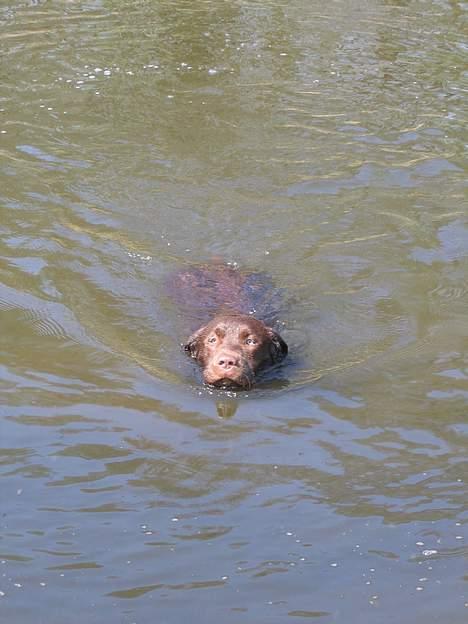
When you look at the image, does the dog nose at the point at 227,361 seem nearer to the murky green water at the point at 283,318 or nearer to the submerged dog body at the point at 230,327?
the submerged dog body at the point at 230,327

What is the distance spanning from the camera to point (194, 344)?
9.05 meters

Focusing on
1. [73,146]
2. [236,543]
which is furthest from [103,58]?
[236,543]

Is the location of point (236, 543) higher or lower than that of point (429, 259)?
higher

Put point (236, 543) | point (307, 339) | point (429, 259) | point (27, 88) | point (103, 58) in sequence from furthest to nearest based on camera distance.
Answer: point (103, 58)
point (27, 88)
point (429, 259)
point (307, 339)
point (236, 543)

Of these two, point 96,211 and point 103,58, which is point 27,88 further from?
point 96,211

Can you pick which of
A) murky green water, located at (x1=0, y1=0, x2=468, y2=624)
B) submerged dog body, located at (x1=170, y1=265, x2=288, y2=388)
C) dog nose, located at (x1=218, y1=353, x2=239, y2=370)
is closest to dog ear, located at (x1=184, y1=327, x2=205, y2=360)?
submerged dog body, located at (x1=170, y1=265, x2=288, y2=388)

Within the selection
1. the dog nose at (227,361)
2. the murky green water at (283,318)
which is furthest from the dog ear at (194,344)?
the dog nose at (227,361)

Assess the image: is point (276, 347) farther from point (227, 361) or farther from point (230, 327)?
point (227, 361)

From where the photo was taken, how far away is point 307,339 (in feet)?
31.1

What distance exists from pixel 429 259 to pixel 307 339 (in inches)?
83.7

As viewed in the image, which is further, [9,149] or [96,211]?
[9,149]

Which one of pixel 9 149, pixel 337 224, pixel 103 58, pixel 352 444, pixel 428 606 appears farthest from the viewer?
pixel 103 58

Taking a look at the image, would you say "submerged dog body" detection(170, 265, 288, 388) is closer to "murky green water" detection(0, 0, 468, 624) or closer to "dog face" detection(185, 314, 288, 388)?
"dog face" detection(185, 314, 288, 388)

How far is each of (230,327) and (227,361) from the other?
2.23ft
